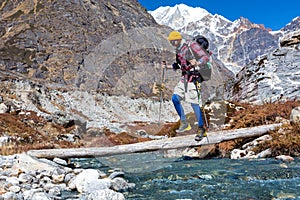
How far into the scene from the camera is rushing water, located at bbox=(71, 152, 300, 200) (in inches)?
288

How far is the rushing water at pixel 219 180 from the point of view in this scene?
24.0 feet

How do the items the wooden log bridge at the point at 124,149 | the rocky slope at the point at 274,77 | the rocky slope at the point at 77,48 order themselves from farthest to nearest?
1. the rocky slope at the point at 77,48
2. the rocky slope at the point at 274,77
3. the wooden log bridge at the point at 124,149

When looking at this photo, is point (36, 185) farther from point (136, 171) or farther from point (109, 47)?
point (109, 47)

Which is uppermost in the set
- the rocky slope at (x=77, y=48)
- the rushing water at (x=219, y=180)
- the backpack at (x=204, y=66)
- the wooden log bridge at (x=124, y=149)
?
the rocky slope at (x=77, y=48)

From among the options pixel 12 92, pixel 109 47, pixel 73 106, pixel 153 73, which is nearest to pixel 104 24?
pixel 109 47

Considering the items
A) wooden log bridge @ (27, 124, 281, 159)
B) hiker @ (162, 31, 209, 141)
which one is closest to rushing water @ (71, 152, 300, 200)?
wooden log bridge @ (27, 124, 281, 159)

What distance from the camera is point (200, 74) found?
8.70 metres

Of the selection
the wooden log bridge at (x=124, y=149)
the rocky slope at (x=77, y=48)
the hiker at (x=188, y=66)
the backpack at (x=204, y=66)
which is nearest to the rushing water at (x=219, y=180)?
the wooden log bridge at (x=124, y=149)

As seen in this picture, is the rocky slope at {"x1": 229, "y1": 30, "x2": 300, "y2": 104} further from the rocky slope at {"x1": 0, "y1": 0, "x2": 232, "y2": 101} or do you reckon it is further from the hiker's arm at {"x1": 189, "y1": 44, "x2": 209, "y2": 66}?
the rocky slope at {"x1": 0, "y1": 0, "x2": 232, "y2": 101}

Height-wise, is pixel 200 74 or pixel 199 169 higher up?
pixel 200 74

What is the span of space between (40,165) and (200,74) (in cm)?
539

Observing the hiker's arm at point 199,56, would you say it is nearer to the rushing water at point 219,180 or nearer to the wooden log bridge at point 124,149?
the rushing water at point 219,180

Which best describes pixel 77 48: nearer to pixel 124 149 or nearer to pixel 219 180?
pixel 124 149

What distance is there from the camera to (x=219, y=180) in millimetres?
8633
